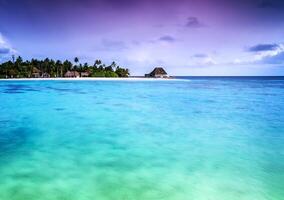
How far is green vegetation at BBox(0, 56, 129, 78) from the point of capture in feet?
181

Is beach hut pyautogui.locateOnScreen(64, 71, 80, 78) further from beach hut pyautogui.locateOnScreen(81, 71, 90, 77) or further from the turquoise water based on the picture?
the turquoise water

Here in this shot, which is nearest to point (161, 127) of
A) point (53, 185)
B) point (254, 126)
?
point (254, 126)

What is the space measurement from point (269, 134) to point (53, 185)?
5.95 m

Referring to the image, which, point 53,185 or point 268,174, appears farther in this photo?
point 268,174

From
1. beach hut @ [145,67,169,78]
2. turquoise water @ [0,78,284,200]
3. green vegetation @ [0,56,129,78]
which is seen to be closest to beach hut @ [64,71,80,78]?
green vegetation @ [0,56,129,78]

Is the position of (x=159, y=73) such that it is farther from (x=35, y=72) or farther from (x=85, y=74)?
(x=35, y=72)

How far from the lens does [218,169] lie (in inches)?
184

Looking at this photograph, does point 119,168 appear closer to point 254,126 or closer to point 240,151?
point 240,151

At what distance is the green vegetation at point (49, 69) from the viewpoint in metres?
55.2

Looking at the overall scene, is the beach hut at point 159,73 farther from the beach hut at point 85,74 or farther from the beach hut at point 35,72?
the beach hut at point 35,72

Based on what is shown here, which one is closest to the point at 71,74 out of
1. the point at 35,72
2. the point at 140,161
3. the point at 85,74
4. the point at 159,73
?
the point at 85,74

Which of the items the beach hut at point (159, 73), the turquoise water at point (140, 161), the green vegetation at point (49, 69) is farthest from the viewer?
the beach hut at point (159, 73)

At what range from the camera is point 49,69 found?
207ft

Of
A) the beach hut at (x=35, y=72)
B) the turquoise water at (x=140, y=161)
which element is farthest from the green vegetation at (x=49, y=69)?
the turquoise water at (x=140, y=161)
